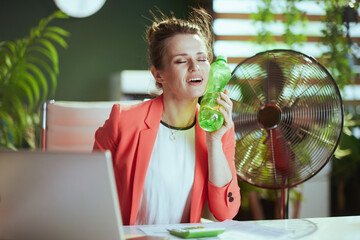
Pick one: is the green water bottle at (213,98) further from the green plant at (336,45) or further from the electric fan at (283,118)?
the green plant at (336,45)

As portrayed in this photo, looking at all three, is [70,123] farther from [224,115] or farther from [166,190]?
[224,115]

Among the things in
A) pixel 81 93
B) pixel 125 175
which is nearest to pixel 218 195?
pixel 125 175

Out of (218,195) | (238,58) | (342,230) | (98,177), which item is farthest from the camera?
(238,58)

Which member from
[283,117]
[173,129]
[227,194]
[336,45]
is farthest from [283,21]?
[227,194]

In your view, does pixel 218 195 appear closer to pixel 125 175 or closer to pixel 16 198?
pixel 125 175

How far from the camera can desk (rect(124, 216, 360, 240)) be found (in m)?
1.06

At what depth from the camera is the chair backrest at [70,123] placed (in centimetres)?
174

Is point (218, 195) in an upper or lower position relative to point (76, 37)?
lower

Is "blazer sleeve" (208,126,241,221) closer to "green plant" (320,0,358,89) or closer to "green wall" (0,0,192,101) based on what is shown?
"green plant" (320,0,358,89)

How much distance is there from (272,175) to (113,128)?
1.97 feet

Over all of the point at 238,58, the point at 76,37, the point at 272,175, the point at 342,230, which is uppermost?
the point at 76,37

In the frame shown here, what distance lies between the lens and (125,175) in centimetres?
146

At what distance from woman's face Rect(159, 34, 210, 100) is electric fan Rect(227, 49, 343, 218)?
17cm

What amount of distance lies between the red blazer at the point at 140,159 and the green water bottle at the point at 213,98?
0.38ft
